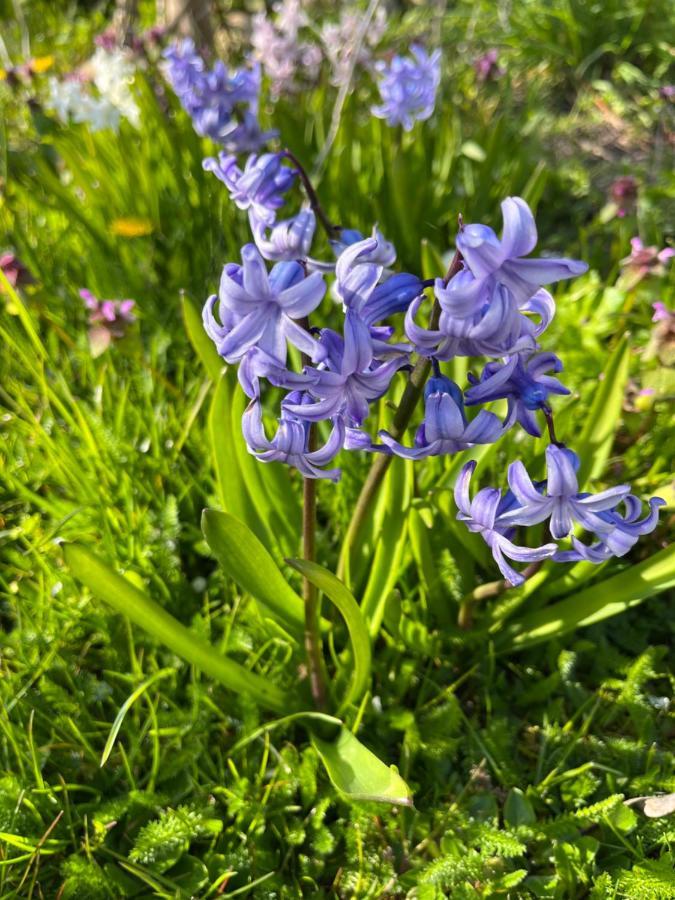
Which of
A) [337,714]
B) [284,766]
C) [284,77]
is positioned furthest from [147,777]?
[284,77]

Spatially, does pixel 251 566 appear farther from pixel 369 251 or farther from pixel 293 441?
pixel 369 251

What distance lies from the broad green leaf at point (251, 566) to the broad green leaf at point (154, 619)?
126mm

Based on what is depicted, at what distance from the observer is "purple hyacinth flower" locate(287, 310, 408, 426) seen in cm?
77

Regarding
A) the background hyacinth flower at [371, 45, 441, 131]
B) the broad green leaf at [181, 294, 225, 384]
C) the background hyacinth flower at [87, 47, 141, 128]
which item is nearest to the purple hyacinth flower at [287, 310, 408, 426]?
the broad green leaf at [181, 294, 225, 384]

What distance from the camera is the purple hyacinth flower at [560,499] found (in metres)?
0.90

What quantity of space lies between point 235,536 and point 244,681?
363mm

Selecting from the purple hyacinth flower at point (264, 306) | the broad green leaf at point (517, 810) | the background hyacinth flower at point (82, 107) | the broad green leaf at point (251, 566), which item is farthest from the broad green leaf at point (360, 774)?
the background hyacinth flower at point (82, 107)

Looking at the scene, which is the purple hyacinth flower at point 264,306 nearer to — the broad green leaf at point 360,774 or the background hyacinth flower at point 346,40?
the broad green leaf at point 360,774

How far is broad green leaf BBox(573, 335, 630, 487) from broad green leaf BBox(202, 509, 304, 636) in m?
0.68

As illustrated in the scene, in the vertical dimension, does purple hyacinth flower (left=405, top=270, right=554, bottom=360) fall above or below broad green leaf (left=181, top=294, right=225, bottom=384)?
above

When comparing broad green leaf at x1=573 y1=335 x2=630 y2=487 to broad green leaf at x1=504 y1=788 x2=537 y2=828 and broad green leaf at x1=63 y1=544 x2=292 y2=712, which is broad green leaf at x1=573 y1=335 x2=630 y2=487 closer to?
broad green leaf at x1=504 y1=788 x2=537 y2=828

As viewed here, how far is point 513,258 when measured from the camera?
0.71 metres

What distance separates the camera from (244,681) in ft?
4.42

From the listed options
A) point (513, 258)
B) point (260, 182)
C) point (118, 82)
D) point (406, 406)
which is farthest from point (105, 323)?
point (118, 82)
